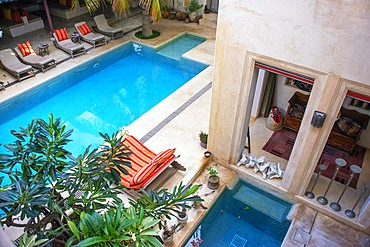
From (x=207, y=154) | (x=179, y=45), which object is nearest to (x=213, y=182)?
(x=207, y=154)

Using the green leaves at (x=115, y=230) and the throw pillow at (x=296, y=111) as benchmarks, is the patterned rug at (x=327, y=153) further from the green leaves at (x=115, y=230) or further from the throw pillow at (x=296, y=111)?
the green leaves at (x=115, y=230)

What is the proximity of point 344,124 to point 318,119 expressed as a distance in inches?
117

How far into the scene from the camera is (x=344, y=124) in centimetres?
803

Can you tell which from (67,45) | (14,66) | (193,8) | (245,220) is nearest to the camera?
(245,220)

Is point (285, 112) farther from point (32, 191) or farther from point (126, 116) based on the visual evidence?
point (32, 191)

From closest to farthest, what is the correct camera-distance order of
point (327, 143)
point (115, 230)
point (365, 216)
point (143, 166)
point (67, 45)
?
point (115, 230) < point (365, 216) < point (143, 166) < point (327, 143) < point (67, 45)

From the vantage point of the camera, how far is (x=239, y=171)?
7.71 metres

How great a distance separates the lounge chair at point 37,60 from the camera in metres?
11.9

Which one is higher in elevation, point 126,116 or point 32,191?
point 32,191

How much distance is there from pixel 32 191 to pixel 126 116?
7.20 meters

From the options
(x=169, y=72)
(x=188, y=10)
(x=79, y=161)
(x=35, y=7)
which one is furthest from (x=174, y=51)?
(x=79, y=161)

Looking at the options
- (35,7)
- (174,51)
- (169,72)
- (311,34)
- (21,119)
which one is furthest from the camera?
(35,7)

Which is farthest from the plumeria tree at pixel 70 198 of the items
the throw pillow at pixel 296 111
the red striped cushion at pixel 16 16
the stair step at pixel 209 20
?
the stair step at pixel 209 20

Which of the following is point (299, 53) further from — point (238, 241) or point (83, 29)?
point (83, 29)
